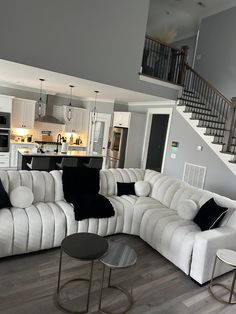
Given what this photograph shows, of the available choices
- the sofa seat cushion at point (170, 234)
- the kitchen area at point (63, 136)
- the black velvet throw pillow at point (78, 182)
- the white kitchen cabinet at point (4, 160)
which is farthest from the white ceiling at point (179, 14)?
the white kitchen cabinet at point (4, 160)

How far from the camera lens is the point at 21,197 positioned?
2916mm

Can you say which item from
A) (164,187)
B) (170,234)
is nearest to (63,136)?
(164,187)

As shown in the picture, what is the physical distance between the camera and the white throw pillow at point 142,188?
404 cm

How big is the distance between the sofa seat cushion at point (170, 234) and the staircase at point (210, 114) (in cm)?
239

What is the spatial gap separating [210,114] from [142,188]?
375 centimetres

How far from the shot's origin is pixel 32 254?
2904 mm

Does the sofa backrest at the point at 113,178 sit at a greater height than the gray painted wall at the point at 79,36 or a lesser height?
lesser

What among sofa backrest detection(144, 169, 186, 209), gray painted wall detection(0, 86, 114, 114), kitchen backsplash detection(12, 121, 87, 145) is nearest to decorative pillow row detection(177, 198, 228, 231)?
sofa backrest detection(144, 169, 186, 209)

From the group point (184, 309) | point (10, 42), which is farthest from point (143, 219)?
point (10, 42)

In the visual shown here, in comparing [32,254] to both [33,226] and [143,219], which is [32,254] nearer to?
[33,226]

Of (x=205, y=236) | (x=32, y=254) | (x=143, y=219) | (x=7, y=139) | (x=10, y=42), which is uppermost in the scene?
(x=10, y=42)

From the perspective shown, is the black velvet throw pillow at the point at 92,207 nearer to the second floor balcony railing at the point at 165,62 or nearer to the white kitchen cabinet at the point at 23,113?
the second floor balcony railing at the point at 165,62

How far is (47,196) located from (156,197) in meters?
1.87

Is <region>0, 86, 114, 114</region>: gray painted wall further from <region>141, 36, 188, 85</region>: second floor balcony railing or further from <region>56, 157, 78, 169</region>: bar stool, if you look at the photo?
<region>56, 157, 78, 169</region>: bar stool
